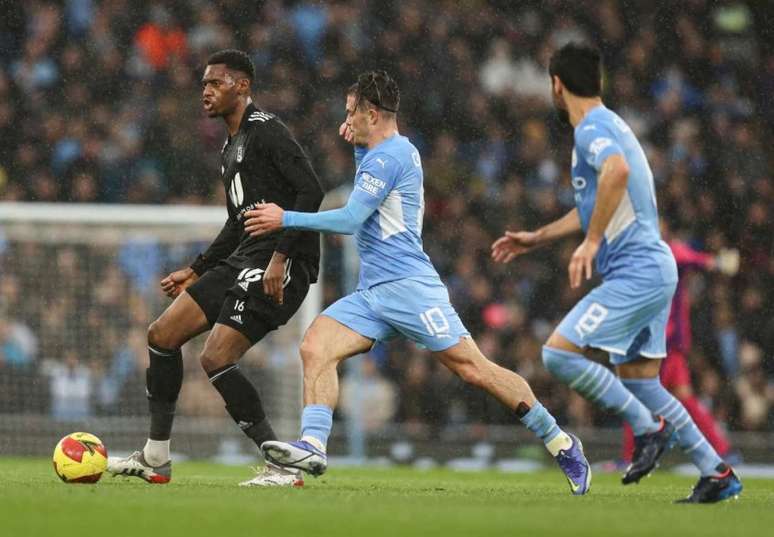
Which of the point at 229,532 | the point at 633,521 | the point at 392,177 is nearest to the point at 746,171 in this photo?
the point at 392,177

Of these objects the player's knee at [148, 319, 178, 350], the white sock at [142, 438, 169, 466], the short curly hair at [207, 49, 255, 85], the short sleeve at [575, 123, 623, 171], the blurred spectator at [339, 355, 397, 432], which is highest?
the short curly hair at [207, 49, 255, 85]

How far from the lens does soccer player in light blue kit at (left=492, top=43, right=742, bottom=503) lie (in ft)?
23.2

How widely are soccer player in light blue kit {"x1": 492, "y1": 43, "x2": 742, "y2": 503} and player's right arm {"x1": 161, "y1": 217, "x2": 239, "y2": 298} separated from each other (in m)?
2.15

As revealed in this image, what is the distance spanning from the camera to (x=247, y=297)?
26.7ft

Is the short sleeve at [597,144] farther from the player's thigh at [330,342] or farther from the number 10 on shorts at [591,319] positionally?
the player's thigh at [330,342]

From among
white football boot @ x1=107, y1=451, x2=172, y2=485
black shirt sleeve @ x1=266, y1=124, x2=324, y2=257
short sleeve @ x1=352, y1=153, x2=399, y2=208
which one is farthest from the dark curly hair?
white football boot @ x1=107, y1=451, x2=172, y2=485

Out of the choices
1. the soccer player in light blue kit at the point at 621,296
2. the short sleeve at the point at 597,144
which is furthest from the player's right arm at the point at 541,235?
the short sleeve at the point at 597,144

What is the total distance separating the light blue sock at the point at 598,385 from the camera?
7109 mm

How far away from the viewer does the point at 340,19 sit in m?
19.2

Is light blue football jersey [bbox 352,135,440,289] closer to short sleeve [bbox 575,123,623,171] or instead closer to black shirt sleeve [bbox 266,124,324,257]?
black shirt sleeve [bbox 266,124,324,257]

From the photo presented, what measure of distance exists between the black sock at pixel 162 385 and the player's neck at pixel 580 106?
8.39 feet

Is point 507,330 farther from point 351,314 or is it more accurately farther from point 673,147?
point 351,314

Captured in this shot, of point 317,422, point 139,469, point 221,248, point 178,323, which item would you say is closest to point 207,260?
point 221,248

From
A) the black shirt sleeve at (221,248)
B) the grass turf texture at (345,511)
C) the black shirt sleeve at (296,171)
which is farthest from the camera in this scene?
the black shirt sleeve at (221,248)
